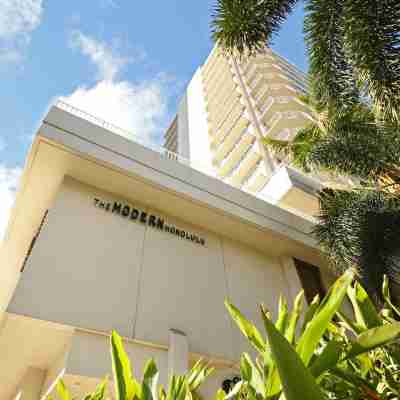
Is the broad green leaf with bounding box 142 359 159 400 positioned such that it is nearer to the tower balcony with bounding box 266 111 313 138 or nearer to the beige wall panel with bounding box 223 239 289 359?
the beige wall panel with bounding box 223 239 289 359

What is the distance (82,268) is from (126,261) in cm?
104

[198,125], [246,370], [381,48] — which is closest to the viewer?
[246,370]

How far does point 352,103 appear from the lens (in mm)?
6023

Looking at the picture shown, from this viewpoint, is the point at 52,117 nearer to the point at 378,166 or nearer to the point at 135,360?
the point at 135,360

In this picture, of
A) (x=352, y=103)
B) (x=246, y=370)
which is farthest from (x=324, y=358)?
(x=352, y=103)

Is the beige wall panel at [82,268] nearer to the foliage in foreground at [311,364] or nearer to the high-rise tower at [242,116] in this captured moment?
the foliage in foreground at [311,364]

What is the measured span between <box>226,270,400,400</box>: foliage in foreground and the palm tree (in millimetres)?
4487

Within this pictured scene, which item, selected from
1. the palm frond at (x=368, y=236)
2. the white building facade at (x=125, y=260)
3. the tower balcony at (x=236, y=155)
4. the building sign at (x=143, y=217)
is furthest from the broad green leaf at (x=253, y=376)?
the tower balcony at (x=236, y=155)

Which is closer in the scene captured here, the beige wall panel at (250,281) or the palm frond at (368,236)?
the palm frond at (368,236)

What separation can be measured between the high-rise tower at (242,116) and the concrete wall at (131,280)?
7605 millimetres

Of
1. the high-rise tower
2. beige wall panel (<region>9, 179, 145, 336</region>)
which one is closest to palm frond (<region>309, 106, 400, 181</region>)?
beige wall panel (<region>9, 179, 145, 336</region>)

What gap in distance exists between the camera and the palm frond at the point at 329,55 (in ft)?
17.6

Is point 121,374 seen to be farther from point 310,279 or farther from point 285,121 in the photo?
point 285,121

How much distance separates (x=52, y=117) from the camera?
7.64 metres
